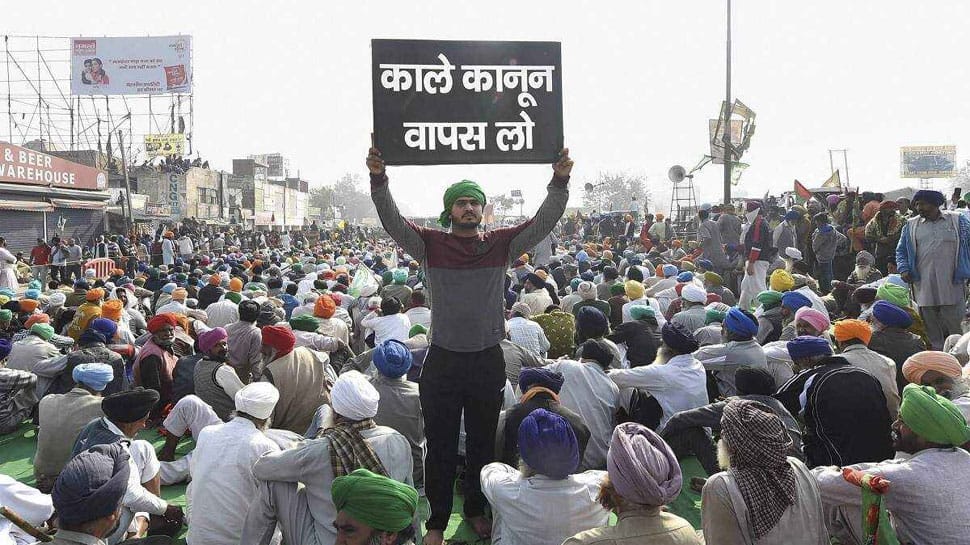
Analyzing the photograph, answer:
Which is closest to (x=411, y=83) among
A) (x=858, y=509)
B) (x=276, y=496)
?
(x=276, y=496)

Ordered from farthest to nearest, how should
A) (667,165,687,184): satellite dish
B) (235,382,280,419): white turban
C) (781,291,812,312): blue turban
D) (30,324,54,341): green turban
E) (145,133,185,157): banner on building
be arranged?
(145,133,185,157): banner on building < (667,165,687,184): satellite dish < (30,324,54,341): green turban < (781,291,812,312): blue turban < (235,382,280,419): white turban

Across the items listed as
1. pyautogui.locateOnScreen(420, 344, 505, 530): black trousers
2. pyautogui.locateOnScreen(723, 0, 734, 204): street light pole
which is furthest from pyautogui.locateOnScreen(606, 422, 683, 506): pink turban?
pyautogui.locateOnScreen(723, 0, 734, 204): street light pole

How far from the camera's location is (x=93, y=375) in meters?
4.79

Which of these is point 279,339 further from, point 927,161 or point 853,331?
point 927,161

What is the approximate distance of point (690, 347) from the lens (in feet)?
16.1

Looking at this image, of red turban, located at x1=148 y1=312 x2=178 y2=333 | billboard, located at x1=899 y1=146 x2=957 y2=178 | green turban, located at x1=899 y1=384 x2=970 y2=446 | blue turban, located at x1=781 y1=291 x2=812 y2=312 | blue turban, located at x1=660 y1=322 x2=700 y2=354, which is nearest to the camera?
green turban, located at x1=899 y1=384 x2=970 y2=446

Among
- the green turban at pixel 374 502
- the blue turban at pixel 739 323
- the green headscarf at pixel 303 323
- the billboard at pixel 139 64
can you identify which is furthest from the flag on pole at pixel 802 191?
the billboard at pixel 139 64

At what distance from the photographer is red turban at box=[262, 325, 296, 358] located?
483 centimetres

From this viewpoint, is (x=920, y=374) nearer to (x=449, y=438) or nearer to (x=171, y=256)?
(x=449, y=438)

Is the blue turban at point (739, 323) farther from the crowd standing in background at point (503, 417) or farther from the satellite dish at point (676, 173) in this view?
the satellite dish at point (676, 173)

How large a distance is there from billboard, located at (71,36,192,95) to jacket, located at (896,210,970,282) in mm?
44607

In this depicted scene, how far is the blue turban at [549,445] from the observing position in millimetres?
3061

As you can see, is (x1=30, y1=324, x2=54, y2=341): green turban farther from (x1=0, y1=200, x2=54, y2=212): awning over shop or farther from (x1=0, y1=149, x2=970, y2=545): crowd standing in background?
(x1=0, y1=200, x2=54, y2=212): awning over shop

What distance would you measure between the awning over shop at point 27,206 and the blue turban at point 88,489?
22.9 meters
